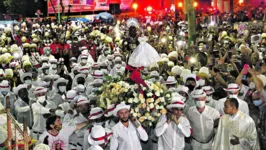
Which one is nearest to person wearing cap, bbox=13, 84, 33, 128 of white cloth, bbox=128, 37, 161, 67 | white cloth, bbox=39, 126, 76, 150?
white cloth, bbox=39, 126, 76, 150

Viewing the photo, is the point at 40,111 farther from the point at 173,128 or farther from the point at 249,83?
the point at 249,83

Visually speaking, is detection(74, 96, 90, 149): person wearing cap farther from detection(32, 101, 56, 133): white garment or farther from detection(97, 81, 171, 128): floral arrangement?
detection(32, 101, 56, 133): white garment

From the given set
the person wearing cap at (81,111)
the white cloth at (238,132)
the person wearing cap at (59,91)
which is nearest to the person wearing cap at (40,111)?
the person wearing cap at (81,111)

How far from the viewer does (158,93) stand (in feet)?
28.9

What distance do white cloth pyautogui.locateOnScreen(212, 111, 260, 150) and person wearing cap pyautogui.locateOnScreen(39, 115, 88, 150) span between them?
8.42 ft

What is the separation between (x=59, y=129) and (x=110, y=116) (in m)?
0.93

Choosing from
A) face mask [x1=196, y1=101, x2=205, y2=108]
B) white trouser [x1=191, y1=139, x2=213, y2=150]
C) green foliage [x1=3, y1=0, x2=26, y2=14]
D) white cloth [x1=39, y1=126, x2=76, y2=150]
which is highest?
green foliage [x1=3, y1=0, x2=26, y2=14]

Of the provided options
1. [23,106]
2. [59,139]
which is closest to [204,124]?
[59,139]

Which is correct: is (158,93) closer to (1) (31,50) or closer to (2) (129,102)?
(2) (129,102)

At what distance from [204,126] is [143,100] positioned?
4.07 ft

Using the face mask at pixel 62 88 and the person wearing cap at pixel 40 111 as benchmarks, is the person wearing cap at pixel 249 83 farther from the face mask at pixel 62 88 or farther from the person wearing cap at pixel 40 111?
the face mask at pixel 62 88

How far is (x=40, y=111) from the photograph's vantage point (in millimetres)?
10234

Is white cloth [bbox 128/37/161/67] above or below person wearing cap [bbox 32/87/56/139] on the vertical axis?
above

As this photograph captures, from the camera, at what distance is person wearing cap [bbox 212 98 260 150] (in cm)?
824
